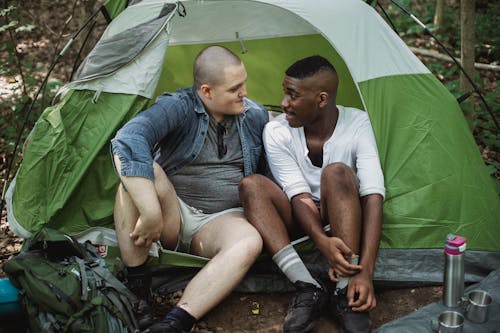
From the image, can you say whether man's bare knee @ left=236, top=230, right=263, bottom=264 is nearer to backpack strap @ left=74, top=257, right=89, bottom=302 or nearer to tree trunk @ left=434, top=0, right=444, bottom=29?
backpack strap @ left=74, top=257, right=89, bottom=302

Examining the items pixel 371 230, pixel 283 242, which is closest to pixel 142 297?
pixel 283 242

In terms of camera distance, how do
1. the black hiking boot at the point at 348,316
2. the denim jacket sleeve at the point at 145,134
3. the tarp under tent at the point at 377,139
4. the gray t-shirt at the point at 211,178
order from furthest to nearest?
the gray t-shirt at the point at 211,178 → the tarp under tent at the point at 377,139 → the denim jacket sleeve at the point at 145,134 → the black hiking boot at the point at 348,316

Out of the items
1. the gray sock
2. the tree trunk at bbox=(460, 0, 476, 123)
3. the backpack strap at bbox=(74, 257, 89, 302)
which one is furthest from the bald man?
the tree trunk at bbox=(460, 0, 476, 123)

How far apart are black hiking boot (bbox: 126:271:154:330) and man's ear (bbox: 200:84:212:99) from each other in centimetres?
88

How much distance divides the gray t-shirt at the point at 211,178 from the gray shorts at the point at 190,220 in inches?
1.9

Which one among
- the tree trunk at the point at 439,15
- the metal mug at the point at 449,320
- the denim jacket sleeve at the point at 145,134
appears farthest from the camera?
the tree trunk at the point at 439,15

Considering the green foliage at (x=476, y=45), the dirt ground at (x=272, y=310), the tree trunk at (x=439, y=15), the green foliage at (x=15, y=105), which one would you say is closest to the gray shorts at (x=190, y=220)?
the dirt ground at (x=272, y=310)

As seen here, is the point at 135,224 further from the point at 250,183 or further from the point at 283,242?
the point at 283,242

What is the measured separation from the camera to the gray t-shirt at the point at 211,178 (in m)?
3.09

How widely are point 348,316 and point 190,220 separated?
0.88 metres

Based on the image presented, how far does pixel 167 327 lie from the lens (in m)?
2.52

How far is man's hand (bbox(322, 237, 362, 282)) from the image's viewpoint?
2648 millimetres

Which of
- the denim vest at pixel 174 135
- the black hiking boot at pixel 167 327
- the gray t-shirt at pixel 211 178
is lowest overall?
the black hiking boot at pixel 167 327

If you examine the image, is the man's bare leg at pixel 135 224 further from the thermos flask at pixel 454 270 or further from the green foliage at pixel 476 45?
the green foliage at pixel 476 45
